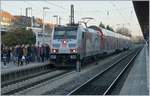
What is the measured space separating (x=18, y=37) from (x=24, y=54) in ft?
184

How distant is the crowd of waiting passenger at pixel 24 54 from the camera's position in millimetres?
30656

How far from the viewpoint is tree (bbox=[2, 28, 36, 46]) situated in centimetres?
8246

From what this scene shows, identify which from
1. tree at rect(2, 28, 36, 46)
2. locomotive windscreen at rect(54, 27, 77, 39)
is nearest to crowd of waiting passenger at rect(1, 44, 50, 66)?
locomotive windscreen at rect(54, 27, 77, 39)

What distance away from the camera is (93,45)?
1613 inches

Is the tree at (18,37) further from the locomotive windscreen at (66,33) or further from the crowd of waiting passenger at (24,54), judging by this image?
the locomotive windscreen at (66,33)

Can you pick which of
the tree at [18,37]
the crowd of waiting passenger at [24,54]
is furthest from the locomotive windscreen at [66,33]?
the tree at [18,37]

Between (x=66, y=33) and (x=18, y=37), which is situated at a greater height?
(x=66, y=33)

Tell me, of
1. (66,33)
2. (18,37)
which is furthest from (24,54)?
(18,37)

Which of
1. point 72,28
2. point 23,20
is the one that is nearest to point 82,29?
point 72,28

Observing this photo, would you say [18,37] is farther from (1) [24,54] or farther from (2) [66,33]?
(1) [24,54]

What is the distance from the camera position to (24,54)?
3114 centimetres

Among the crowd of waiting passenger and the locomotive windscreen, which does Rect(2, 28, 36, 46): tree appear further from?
the locomotive windscreen

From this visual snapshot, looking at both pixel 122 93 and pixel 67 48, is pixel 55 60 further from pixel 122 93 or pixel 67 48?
pixel 122 93

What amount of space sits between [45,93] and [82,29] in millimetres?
17030
